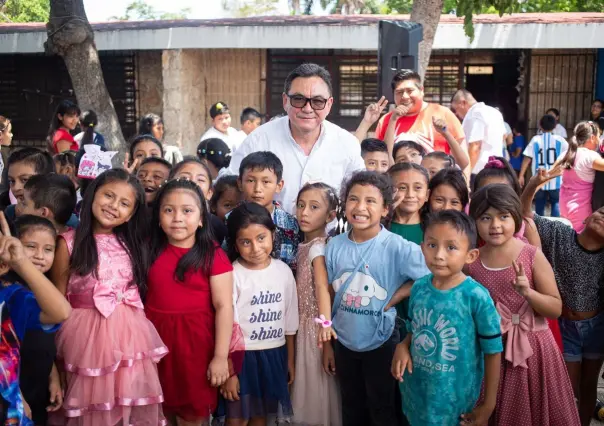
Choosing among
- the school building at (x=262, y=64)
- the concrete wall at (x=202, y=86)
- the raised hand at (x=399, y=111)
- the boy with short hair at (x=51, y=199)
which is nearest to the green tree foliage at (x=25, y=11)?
the school building at (x=262, y=64)

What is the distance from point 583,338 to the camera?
3.33 metres

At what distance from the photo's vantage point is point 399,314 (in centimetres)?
334

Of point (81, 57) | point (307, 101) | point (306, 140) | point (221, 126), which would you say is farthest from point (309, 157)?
point (81, 57)

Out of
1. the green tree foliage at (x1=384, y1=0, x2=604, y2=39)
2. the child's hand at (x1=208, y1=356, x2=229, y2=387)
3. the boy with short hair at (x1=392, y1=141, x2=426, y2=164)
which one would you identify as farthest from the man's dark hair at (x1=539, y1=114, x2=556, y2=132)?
the child's hand at (x1=208, y1=356, x2=229, y2=387)

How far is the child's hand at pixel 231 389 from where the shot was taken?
10.2 feet

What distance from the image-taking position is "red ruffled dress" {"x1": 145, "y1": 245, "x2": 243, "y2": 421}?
9.97 feet

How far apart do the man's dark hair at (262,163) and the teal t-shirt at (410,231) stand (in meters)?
0.64

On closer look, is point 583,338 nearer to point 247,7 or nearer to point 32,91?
point 32,91

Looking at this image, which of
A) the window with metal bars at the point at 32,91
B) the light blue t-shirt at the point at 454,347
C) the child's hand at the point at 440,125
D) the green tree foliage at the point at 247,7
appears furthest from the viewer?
the green tree foliage at the point at 247,7

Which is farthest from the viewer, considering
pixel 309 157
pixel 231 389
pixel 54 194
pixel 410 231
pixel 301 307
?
pixel 309 157

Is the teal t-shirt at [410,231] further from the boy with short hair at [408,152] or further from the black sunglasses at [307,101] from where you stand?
the boy with short hair at [408,152]

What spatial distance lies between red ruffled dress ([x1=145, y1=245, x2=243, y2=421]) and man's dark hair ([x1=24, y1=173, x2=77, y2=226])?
0.55 meters

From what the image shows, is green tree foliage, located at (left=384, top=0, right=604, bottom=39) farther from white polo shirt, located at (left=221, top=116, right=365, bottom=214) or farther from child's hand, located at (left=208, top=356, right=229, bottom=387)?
child's hand, located at (left=208, top=356, right=229, bottom=387)

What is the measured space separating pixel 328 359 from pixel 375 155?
1.51m
